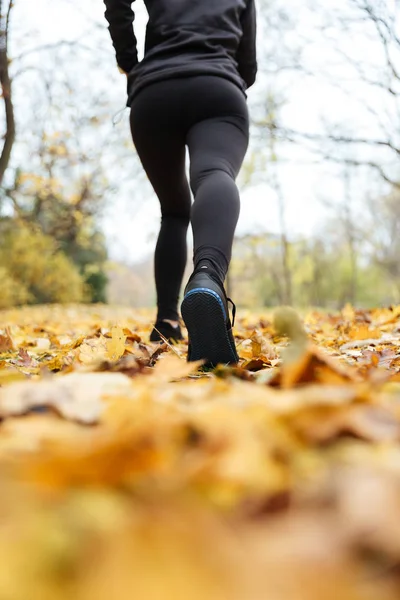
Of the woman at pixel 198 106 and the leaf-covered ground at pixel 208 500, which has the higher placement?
the woman at pixel 198 106

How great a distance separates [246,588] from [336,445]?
0.26 meters

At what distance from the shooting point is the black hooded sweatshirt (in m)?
1.67

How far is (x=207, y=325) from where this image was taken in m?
1.31

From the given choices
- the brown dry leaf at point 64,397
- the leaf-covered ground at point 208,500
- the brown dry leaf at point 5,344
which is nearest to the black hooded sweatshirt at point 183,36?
the brown dry leaf at point 5,344

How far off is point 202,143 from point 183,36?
0.38m

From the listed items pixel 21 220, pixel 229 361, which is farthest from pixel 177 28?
pixel 21 220

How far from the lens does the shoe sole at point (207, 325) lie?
1.29 meters

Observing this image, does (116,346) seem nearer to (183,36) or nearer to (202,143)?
(202,143)

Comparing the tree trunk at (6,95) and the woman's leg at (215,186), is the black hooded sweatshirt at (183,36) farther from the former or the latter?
the tree trunk at (6,95)

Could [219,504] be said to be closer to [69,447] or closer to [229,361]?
[69,447]

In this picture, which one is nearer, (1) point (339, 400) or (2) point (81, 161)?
(1) point (339, 400)

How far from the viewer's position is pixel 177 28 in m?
1.72

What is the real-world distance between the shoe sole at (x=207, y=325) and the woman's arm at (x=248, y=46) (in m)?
1.27

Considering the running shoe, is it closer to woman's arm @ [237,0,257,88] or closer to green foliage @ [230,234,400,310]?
woman's arm @ [237,0,257,88]
